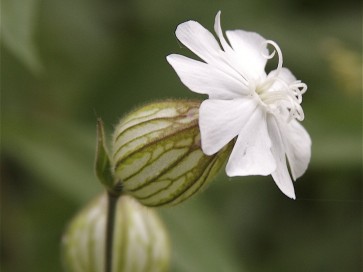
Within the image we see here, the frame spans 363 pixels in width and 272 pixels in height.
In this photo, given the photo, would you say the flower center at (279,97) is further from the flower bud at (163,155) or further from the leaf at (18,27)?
the leaf at (18,27)

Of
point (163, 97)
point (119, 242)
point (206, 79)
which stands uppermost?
point (206, 79)

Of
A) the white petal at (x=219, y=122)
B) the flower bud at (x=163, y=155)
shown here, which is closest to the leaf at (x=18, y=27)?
the flower bud at (x=163, y=155)

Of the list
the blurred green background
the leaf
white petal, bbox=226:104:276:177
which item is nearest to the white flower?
white petal, bbox=226:104:276:177

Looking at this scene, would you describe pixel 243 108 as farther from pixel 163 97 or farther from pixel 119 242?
pixel 163 97

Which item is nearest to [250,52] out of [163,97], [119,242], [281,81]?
[281,81]

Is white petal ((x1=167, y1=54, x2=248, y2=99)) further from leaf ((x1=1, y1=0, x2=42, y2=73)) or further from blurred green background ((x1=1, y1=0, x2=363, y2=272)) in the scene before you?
blurred green background ((x1=1, y1=0, x2=363, y2=272))

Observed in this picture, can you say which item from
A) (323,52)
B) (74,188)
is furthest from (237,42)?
(323,52)
